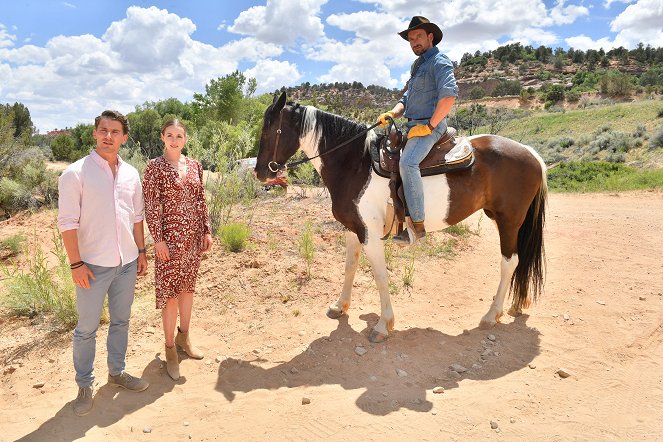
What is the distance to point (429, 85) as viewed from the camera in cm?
389

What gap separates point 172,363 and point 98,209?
4.85 feet

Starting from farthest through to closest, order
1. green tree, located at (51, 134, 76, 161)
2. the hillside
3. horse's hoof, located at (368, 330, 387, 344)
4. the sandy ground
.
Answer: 1. the hillside
2. green tree, located at (51, 134, 76, 161)
3. horse's hoof, located at (368, 330, 387, 344)
4. the sandy ground

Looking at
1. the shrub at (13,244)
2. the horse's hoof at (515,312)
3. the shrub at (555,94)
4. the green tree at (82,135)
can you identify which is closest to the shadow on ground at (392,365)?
the horse's hoof at (515,312)

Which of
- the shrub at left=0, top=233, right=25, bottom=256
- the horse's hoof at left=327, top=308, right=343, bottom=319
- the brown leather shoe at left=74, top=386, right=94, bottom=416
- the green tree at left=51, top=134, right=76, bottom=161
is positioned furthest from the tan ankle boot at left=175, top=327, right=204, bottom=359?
the green tree at left=51, top=134, right=76, bottom=161

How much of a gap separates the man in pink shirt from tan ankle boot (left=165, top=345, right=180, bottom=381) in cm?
45

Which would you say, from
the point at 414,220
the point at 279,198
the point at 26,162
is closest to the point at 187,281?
the point at 414,220

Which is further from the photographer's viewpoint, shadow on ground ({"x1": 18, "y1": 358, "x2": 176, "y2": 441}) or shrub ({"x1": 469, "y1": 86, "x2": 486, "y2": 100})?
shrub ({"x1": 469, "y1": 86, "x2": 486, "y2": 100})

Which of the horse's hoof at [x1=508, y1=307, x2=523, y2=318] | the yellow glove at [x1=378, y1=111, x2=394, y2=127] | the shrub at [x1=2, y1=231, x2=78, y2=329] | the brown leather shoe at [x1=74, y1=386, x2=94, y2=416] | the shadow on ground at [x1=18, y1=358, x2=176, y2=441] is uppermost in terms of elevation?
the yellow glove at [x1=378, y1=111, x2=394, y2=127]

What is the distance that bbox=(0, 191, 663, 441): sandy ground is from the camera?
3006mm

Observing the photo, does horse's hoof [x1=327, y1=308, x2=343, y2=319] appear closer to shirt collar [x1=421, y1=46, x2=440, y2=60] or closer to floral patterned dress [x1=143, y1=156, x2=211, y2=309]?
floral patterned dress [x1=143, y1=156, x2=211, y2=309]

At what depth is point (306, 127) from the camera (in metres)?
4.05

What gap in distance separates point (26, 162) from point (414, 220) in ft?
41.9

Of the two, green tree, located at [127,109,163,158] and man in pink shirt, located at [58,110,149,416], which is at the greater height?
green tree, located at [127,109,163,158]

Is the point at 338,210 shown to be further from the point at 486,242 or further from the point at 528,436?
the point at 486,242
